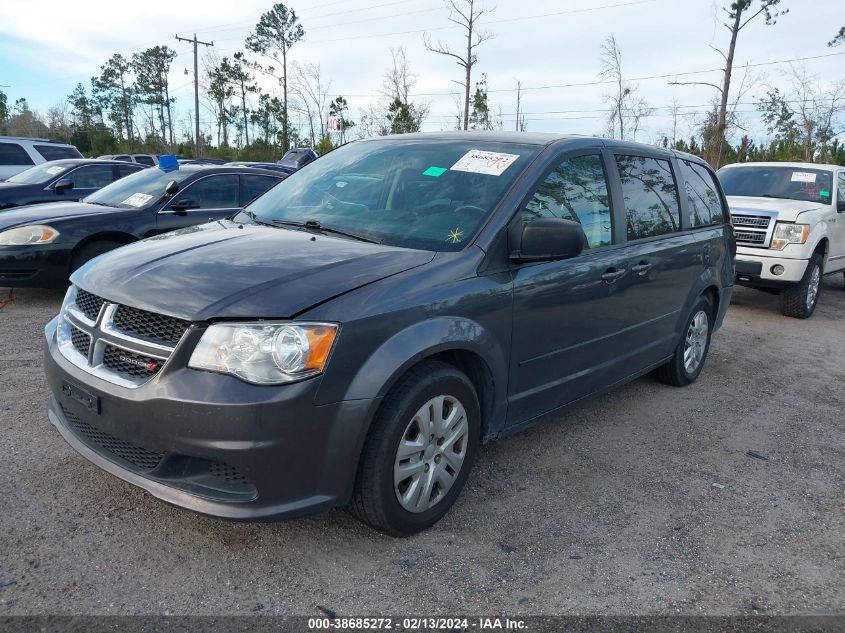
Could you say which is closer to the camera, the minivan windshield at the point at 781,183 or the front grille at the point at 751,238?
the front grille at the point at 751,238

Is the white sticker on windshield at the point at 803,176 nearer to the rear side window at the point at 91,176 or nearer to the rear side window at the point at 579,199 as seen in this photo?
the rear side window at the point at 579,199

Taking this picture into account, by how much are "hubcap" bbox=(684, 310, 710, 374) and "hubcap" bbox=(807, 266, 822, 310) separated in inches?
142

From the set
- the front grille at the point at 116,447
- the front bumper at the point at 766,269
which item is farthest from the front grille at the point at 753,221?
the front grille at the point at 116,447

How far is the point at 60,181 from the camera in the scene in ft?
30.9

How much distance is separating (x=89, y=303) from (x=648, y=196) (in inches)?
134

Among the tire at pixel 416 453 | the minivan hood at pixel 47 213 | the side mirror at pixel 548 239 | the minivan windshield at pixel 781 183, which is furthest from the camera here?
the minivan windshield at pixel 781 183

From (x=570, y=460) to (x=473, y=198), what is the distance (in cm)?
162

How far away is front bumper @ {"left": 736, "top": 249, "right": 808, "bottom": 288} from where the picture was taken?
7863mm

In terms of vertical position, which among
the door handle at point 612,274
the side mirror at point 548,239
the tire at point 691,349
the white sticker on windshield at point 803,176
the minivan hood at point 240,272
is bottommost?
the tire at point 691,349

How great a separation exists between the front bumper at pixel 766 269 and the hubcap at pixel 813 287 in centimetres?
37

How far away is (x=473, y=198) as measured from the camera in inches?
131

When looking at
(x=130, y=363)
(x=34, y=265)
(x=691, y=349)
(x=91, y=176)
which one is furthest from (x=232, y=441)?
(x=91, y=176)

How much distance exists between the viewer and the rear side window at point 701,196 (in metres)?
5.02

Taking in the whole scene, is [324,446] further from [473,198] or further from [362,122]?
[362,122]
